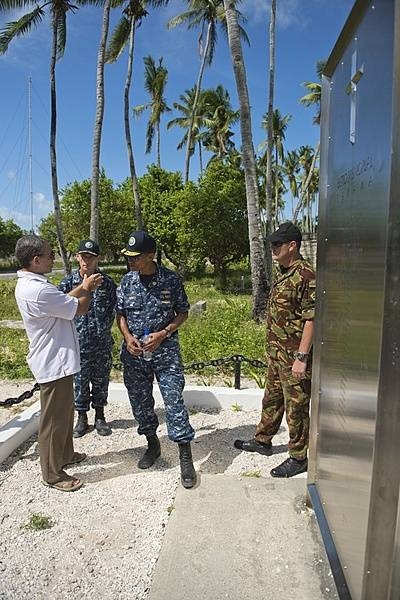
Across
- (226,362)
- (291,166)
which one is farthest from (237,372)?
(291,166)

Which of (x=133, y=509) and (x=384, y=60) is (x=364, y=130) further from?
(x=133, y=509)

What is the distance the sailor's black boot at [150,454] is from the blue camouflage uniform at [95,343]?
2.90 feet

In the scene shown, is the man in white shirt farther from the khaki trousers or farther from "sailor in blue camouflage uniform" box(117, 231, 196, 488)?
"sailor in blue camouflage uniform" box(117, 231, 196, 488)

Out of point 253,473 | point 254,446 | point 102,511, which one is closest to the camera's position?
point 102,511

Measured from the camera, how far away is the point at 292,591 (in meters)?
2.14

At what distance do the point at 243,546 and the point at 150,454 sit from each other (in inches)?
54.5

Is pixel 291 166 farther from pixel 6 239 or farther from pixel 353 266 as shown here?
pixel 353 266

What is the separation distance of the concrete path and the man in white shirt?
987mm

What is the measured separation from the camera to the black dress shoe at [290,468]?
3.35m

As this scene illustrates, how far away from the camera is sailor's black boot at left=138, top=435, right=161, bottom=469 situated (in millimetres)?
3619

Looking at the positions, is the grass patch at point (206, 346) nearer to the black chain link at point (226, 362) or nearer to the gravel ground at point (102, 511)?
the black chain link at point (226, 362)

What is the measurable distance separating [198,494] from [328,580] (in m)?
1.01

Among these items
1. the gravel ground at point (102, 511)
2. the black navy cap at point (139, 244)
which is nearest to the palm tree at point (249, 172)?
the gravel ground at point (102, 511)

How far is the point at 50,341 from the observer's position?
3.17 metres
